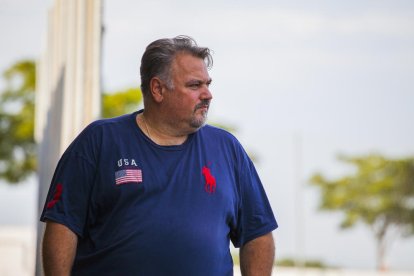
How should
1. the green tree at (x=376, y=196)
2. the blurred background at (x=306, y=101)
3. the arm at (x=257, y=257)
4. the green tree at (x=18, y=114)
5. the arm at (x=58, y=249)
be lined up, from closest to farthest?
the arm at (x=58, y=249)
the arm at (x=257, y=257)
the blurred background at (x=306, y=101)
the green tree at (x=376, y=196)
the green tree at (x=18, y=114)

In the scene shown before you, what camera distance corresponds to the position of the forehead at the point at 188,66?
2.33 metres

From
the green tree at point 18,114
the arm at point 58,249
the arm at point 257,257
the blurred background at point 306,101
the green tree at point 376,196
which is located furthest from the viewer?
the green tree at point 18,114

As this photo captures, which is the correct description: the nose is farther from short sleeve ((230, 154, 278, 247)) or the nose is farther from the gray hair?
short sleeve ((230, 154, 278, 247))

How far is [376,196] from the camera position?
36.8 ft

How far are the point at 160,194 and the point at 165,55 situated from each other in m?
A: 0.45

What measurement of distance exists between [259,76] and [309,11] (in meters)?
2.51

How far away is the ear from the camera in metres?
2.36

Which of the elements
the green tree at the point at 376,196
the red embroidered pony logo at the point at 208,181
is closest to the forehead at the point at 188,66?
the red embroidered pony logo at the point at 208,181

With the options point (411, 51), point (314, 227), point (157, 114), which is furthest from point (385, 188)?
point (157, 114)

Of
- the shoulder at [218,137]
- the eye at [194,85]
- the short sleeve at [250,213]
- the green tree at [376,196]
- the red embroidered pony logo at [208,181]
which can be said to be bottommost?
the green tree at [376,196]

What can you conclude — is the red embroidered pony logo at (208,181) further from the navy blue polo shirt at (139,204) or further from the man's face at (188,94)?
the man's face at (188,94)

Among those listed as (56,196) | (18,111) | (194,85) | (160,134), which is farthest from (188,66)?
(18,111)

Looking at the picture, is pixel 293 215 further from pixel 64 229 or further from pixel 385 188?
pixel 64 229

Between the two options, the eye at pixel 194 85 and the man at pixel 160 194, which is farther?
the eye at pixel 194 85
